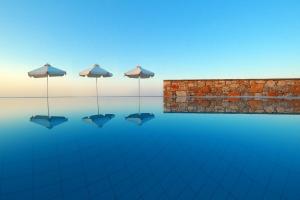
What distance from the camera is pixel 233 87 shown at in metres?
15.8

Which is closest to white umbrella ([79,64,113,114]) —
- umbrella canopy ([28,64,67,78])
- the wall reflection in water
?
umbrella canopy ([28,64,67,78])

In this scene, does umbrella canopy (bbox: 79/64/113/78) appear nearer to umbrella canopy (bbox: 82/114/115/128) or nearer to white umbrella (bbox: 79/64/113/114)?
white umbrella (bbox: 79/64/113/114)

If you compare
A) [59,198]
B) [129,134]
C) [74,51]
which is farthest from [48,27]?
[59,198]

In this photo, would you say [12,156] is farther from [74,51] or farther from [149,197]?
[74,51]

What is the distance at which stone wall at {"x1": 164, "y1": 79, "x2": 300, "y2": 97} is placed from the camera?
580 inches

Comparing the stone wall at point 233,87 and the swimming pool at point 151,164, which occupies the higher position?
the stone wall at point 233,87

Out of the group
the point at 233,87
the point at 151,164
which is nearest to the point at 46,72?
the point at 151,164

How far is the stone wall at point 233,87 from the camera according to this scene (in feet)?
48.3

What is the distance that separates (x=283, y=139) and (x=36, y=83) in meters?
19.4

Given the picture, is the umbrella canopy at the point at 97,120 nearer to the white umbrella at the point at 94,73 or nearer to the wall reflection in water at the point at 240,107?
the wall reflection in water at the point at 240,107

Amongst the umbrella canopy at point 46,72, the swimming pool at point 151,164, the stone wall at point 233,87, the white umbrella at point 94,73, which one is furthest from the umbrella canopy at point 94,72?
the swimming pool at point 151,164

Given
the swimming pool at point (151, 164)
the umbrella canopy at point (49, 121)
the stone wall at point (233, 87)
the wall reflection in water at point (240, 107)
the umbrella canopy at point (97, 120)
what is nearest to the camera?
the swimming pool at point (151, 164)

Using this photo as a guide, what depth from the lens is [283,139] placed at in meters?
4.65

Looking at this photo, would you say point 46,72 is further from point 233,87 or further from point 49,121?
point 233,87
